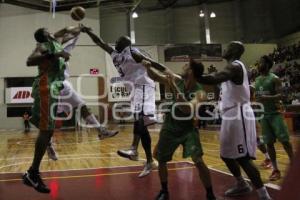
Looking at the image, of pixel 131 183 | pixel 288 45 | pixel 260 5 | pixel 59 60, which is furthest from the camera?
pixel 260 5

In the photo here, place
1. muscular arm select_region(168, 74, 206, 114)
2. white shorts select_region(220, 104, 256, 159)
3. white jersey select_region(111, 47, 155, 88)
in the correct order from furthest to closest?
1. white jersey select_region(111, 47, 155, 88)
2. white shorts select_region(220, 104, 256, 159)
3. muscular arm select_region(168, 74, 206, 114)

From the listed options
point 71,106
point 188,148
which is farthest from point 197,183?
point 71,106

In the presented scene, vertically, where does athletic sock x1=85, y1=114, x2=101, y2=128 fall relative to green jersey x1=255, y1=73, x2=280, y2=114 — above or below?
below

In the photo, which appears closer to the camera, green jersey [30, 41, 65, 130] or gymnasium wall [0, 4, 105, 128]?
green jersey [30, 41, 65, 130]

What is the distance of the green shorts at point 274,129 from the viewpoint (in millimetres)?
6418

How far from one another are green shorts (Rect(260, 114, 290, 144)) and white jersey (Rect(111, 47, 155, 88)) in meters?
1.94

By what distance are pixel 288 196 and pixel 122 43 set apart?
5016mm

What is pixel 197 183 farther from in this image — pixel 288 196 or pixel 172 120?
pixel 288 196

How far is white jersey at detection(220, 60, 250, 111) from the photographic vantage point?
4938 millimetres

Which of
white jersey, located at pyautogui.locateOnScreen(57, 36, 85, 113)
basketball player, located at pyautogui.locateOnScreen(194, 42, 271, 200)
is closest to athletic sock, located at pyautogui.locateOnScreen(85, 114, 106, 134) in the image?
white jersey, located at pyautogui.locateOnScreen(57, 36, 85, 113)

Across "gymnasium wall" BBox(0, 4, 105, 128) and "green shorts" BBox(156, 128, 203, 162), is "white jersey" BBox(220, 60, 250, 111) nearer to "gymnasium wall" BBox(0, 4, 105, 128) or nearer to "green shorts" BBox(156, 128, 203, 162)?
"green shorts" BBox(156, 128, 203, 162)

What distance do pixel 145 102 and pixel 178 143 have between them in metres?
1.98

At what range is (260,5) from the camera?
89.3 ft

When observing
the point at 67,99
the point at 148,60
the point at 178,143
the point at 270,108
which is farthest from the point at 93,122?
the point at 270,108
